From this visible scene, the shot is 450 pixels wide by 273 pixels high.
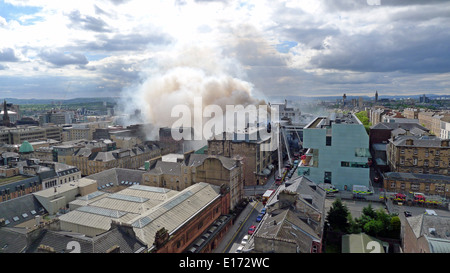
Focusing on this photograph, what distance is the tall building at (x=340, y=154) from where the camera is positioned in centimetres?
4203

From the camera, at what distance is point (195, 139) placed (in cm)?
7300

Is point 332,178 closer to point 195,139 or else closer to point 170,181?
point 170,181

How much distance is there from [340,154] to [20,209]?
40.3m

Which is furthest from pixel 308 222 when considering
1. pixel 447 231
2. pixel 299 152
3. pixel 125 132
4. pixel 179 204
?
pixel 125 132

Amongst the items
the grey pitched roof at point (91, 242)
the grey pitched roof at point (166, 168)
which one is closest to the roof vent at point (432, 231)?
the grey pitched roof at point (91, 242)

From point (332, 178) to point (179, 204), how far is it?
1048 inches

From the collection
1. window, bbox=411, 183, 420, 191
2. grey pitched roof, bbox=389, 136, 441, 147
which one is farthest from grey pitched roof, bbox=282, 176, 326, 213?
grey pitched roof, bbox=389, 136, 441, 147

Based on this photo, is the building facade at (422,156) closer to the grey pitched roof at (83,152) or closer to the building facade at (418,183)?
the building facade at (418,183)

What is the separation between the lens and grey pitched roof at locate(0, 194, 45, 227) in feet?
88.9

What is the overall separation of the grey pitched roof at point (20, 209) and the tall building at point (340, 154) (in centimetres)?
3544

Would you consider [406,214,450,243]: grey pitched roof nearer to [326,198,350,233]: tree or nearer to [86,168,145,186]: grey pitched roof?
[326,198,350,233]: tree

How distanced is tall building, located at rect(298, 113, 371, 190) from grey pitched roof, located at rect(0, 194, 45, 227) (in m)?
35.4

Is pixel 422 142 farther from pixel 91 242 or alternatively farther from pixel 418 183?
pixel 91 242

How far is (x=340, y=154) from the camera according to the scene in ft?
141
